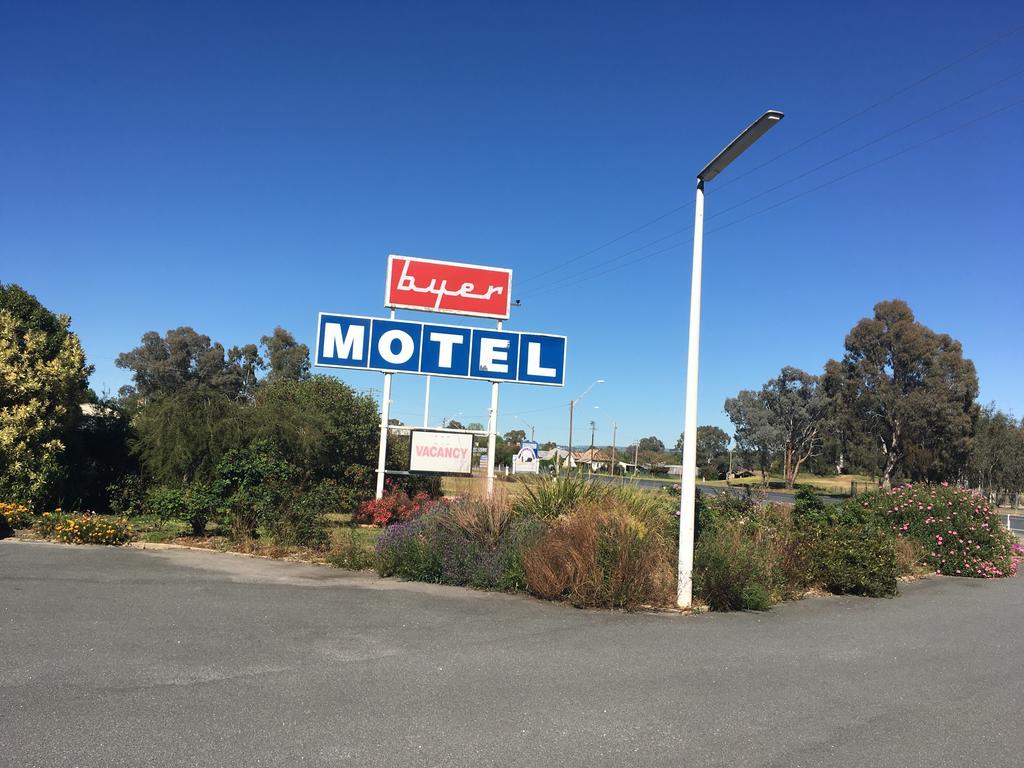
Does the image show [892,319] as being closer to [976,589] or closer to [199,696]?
[976,589]

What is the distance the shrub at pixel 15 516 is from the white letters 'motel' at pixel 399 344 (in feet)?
23.3

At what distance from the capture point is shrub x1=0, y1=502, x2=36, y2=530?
482 inches

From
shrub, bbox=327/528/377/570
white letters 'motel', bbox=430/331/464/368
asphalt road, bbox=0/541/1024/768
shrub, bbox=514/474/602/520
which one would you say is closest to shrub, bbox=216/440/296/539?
shrub, bbox=327/528/377/570

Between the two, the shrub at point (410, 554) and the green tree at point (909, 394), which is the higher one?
the green tree at point (909, 394)

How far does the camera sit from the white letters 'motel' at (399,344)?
51.2ft

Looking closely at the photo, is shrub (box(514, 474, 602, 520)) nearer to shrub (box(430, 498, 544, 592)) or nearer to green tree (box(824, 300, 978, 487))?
shrub (box(430, 498, 544, 592))

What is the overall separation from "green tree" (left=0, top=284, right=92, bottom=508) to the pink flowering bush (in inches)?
645

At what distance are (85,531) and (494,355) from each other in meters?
8.53

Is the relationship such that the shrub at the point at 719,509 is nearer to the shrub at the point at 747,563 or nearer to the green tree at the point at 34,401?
the shrub at the point at 747,563

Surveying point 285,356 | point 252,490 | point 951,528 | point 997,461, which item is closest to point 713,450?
point 997,461

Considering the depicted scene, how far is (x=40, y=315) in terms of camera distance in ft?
50.2

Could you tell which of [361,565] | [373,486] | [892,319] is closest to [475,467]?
[373,486]

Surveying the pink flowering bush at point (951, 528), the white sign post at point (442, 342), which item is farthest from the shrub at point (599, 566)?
the pink flowering bush at point (951, 528)

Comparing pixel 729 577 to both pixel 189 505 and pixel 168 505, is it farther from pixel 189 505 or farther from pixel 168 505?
pixel 168 505
